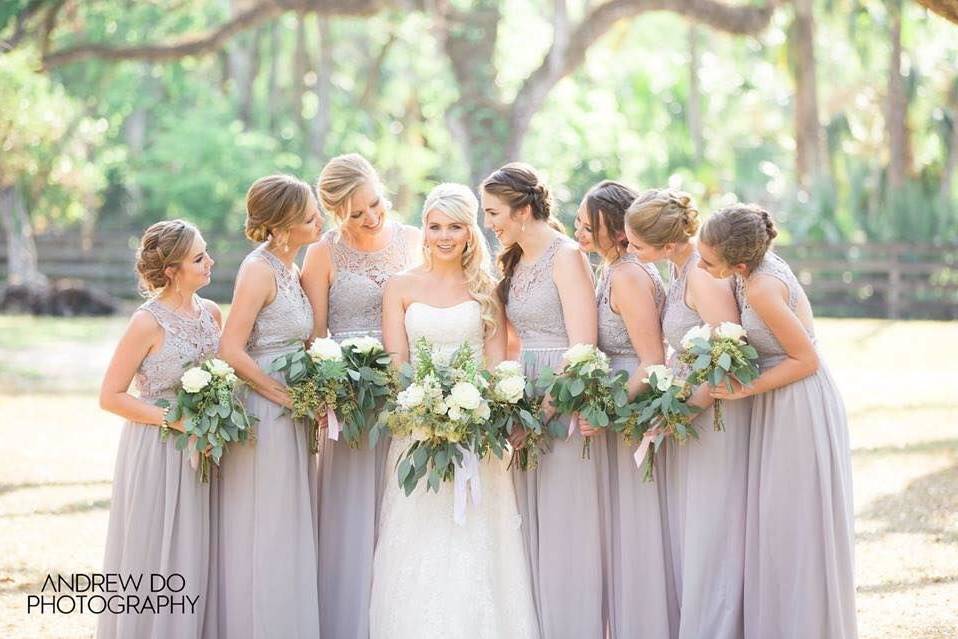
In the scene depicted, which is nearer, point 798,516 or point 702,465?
point 798,516

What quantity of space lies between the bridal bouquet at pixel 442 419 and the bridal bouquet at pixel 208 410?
694mm

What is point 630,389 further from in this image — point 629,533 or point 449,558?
point 449,558

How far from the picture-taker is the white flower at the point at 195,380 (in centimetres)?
580

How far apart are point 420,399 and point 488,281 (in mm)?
859

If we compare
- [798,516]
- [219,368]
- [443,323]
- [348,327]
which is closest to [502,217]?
[443,323]

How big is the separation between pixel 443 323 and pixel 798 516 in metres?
1.87

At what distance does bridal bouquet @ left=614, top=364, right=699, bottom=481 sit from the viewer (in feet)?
19.5

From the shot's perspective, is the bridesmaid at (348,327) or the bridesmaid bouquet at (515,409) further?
the bridesmaid at (348,327)

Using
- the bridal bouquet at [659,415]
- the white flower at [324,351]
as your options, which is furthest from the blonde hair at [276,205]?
the bridal bouquet at [659,415]

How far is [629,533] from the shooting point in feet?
20.4

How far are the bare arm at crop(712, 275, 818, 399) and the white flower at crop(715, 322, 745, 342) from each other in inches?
5.0

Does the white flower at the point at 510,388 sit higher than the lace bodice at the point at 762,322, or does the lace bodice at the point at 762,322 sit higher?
the lace bodice at the point at 762,322

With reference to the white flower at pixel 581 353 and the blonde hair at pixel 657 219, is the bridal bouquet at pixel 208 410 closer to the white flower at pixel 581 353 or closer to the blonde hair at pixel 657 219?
the white flower at pixel 581 353

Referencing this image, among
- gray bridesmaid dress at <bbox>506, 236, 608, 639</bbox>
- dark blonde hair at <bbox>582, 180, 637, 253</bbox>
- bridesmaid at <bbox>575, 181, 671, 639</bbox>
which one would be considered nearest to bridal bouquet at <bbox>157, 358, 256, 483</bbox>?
gray bridesmaid dress at <bbox>506, 236, 608, 639</bbox>
